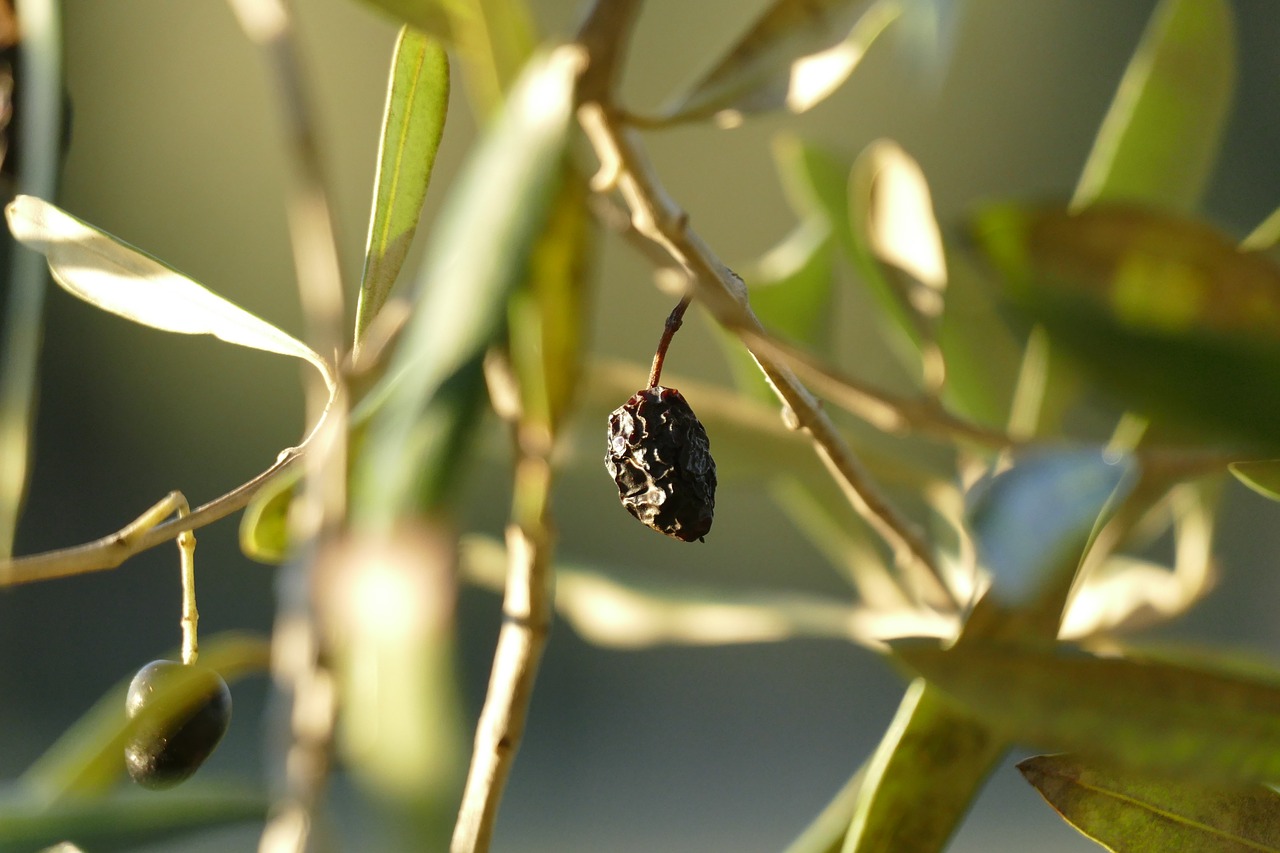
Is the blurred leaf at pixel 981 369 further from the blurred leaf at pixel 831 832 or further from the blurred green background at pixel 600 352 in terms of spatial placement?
the blurred green background at pixel 600 352

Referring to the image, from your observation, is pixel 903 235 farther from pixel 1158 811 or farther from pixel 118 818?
pixel 118 818

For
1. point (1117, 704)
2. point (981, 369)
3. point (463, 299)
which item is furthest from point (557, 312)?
point (981, 369)

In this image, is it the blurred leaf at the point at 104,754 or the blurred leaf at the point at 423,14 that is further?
the blurred leaf at the point at 104,754

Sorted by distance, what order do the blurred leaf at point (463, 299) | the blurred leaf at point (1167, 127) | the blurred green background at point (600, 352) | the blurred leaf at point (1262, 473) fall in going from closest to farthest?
the blurred leaf at point (463, 299) < the blurred leaf at point (1262, 473) < the blurred leaf at point (1167, 127) < the blurred green background at point (600, 352)

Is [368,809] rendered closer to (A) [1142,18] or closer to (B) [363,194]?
(B) [363,194]

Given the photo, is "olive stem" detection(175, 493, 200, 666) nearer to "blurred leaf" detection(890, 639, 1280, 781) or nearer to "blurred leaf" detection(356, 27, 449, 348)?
"blurred leaf" detection(356, 27, 449, 348)

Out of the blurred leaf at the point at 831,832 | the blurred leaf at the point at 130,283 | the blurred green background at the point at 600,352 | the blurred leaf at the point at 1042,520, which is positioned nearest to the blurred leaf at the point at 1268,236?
the blurred leaf at the point at 1042,520

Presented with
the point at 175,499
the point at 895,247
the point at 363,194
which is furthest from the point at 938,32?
the point at 363,194
